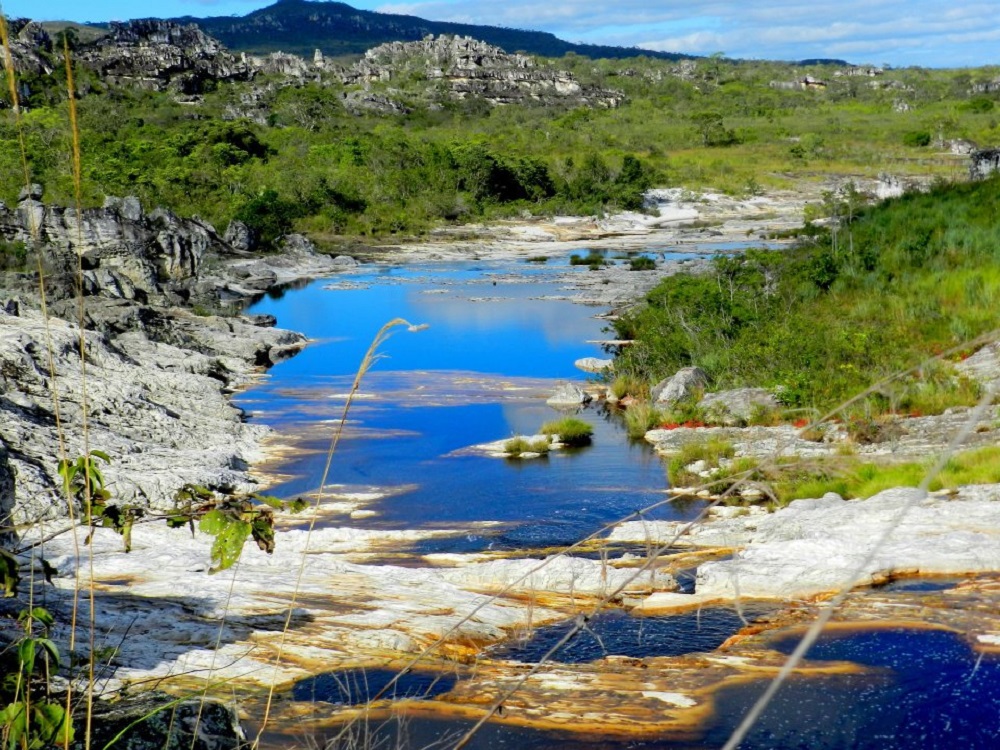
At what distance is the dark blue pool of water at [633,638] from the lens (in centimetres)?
828

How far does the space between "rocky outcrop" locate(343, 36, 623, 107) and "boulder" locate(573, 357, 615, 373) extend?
242 feet

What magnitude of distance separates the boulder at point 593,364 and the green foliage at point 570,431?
5017 mm

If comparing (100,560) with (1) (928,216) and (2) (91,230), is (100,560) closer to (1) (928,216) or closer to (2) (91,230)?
(1) (928,216)

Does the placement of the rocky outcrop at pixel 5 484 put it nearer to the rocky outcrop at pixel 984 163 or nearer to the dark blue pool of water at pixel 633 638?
the dark blue pool of water at pixel 633 638

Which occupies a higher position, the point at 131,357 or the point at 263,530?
the point at 263,530

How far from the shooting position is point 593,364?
23.4m

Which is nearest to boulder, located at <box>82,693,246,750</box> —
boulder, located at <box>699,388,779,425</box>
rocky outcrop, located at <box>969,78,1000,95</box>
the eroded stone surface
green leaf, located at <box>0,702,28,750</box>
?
green leaf, located at <box>0,702,28,750</box>

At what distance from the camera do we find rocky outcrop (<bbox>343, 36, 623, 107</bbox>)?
96688mm

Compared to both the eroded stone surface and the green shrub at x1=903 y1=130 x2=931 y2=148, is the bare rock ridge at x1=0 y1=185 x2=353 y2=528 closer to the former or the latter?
the eroded stone surface

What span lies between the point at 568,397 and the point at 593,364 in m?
3.31

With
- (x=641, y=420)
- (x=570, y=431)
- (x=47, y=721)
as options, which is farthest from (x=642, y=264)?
(x=47, y=721)

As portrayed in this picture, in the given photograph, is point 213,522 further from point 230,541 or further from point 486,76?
point 486,76

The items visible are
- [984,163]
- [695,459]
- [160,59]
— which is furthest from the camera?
[160,59]

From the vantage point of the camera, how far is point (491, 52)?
111312mm
